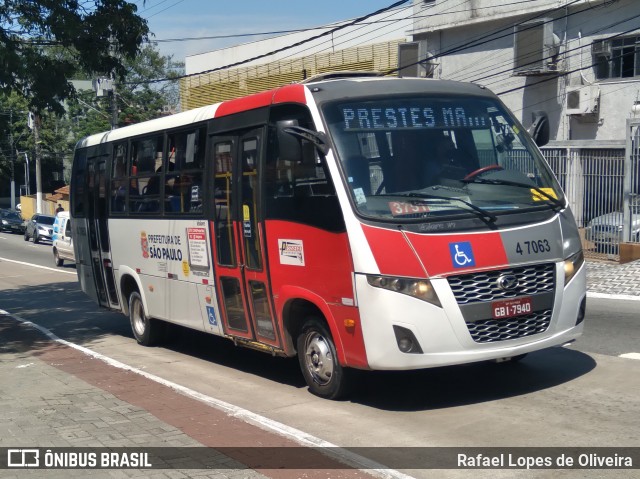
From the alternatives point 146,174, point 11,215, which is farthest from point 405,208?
point 11,215

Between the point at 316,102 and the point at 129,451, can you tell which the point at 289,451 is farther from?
the point at 316,102

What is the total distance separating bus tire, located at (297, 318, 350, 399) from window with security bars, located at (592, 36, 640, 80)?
72.4 ft

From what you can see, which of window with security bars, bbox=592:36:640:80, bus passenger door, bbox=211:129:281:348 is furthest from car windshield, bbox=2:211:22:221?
bus passenger door, bbox=211:129:281:348

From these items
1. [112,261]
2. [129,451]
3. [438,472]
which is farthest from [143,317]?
[438,472]

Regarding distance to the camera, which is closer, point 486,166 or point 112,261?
point 486,166

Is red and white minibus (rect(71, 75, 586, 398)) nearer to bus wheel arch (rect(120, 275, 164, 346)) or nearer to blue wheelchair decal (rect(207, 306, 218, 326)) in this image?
blue wheelchair decal (rect(207, 306, 218, 326))

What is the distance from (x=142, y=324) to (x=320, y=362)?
517 cm

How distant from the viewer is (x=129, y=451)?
669cm

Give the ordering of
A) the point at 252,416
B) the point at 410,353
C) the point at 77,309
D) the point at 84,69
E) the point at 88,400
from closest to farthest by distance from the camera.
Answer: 1. the point at 410,353
2. the point at 252,416
3. the point at 88,400
4. the point at 84,69
5. the point at 77,309

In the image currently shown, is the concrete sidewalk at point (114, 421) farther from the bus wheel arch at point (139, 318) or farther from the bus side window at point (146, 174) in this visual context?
the bus side window at point (146, 174)

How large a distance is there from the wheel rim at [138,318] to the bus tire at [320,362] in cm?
479

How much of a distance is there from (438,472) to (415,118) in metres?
3.47

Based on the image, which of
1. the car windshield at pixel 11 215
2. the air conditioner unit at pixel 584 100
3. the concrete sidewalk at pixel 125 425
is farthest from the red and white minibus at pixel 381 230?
the car windshield at pixel 11 215

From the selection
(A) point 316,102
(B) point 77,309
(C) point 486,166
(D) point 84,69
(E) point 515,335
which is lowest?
(B) point 77,309
